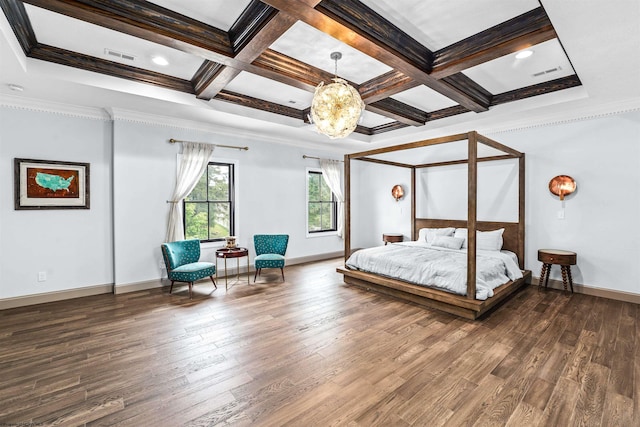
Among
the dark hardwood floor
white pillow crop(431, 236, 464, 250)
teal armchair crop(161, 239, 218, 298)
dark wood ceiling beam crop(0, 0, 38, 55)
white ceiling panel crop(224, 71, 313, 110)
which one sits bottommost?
the dark hardwood floor

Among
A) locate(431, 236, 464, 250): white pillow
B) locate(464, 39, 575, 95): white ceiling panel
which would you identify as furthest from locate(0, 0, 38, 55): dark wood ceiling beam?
locate(431, 236, 464, 250): white pillow

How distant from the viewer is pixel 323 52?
122 inches

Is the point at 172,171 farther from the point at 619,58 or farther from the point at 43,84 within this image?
the point at 619,58

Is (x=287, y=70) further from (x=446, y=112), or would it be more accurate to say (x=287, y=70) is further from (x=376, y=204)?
(x=376, y=204)

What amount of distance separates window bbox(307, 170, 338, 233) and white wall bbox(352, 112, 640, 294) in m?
3.35

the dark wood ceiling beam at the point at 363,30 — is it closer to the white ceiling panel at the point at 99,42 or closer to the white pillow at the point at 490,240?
the white ceiling panel at the point at 99,42

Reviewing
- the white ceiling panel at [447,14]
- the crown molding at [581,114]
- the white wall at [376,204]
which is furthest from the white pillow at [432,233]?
the white ceiling panel at [447,14]

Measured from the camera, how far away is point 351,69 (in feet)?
11.6

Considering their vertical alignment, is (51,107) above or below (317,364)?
above

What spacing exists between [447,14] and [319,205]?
5.04m

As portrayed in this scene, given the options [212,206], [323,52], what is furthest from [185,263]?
[323,52]

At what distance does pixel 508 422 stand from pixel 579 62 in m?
3.32

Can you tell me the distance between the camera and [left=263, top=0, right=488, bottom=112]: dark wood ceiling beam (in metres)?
2.19

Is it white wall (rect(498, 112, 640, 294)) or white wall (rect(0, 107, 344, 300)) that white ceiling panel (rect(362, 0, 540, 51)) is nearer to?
white wall (rect(498, 112, 640, 294))
